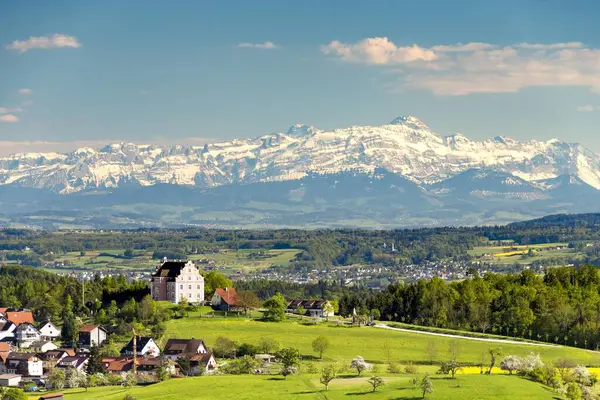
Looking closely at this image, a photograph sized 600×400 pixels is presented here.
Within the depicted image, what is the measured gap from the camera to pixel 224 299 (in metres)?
133

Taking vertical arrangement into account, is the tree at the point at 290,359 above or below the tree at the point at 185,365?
above

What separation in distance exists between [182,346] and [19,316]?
100 feet

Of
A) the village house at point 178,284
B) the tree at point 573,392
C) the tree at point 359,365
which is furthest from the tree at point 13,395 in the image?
the village house at point 178,284

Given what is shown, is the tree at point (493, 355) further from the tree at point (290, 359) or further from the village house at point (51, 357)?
the village house at point (51, 357)

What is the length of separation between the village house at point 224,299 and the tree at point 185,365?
1398 inches

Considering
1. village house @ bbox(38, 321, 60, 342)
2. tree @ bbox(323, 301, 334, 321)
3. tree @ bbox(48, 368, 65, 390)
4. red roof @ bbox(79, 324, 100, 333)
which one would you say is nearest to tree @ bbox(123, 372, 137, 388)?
tree @ bbox(48, 368, 65, 390)

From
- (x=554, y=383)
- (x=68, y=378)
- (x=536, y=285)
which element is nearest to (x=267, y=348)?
(x=68, y=378)

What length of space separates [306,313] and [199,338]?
3464 centimetres

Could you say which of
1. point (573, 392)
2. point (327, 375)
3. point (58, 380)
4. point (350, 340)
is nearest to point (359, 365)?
point (327, 375)

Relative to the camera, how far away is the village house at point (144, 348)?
10156cm

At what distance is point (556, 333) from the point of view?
11994 cm

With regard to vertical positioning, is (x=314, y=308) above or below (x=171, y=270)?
below

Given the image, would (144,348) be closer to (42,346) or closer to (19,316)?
(42,346)

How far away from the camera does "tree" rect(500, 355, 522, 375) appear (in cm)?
9119
